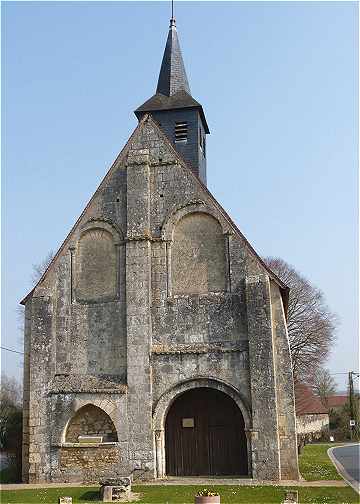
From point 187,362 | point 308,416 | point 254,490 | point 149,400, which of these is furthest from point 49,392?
point 308,416

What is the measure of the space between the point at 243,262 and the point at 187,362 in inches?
133

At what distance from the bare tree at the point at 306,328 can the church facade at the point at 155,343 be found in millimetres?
16294

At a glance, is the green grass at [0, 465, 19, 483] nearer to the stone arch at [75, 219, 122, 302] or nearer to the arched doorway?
the arched doorway

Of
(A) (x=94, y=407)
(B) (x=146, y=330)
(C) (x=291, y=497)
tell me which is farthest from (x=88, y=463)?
(C) (x=291, y=497)

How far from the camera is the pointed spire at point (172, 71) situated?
24.4 metres

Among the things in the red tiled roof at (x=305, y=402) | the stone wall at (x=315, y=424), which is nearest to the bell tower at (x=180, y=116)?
the red tiled roof at (x=305, y=402)

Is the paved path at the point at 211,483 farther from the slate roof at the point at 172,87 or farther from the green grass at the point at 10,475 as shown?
the slate roof at the point at 172,87

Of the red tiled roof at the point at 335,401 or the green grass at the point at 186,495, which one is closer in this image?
the green grass at the point at 186,495

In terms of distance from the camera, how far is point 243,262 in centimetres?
1836

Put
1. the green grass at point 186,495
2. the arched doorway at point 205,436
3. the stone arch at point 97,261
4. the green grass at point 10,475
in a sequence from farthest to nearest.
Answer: the green grass at point 10,475 → the stone arch at point 97,261 → the arched doorway at point 205,436 → the green grass at point 186,495

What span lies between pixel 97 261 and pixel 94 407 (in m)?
4.49

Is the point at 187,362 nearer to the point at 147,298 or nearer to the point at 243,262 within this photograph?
the point at 147,298

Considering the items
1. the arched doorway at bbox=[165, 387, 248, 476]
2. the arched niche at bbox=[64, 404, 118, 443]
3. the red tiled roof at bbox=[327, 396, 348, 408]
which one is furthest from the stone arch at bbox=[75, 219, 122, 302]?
the red tiled roof at bbox=[327, 396, 348, 408]

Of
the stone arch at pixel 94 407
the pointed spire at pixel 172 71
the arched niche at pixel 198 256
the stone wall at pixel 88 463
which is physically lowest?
the stone wall at pixel 88 463
